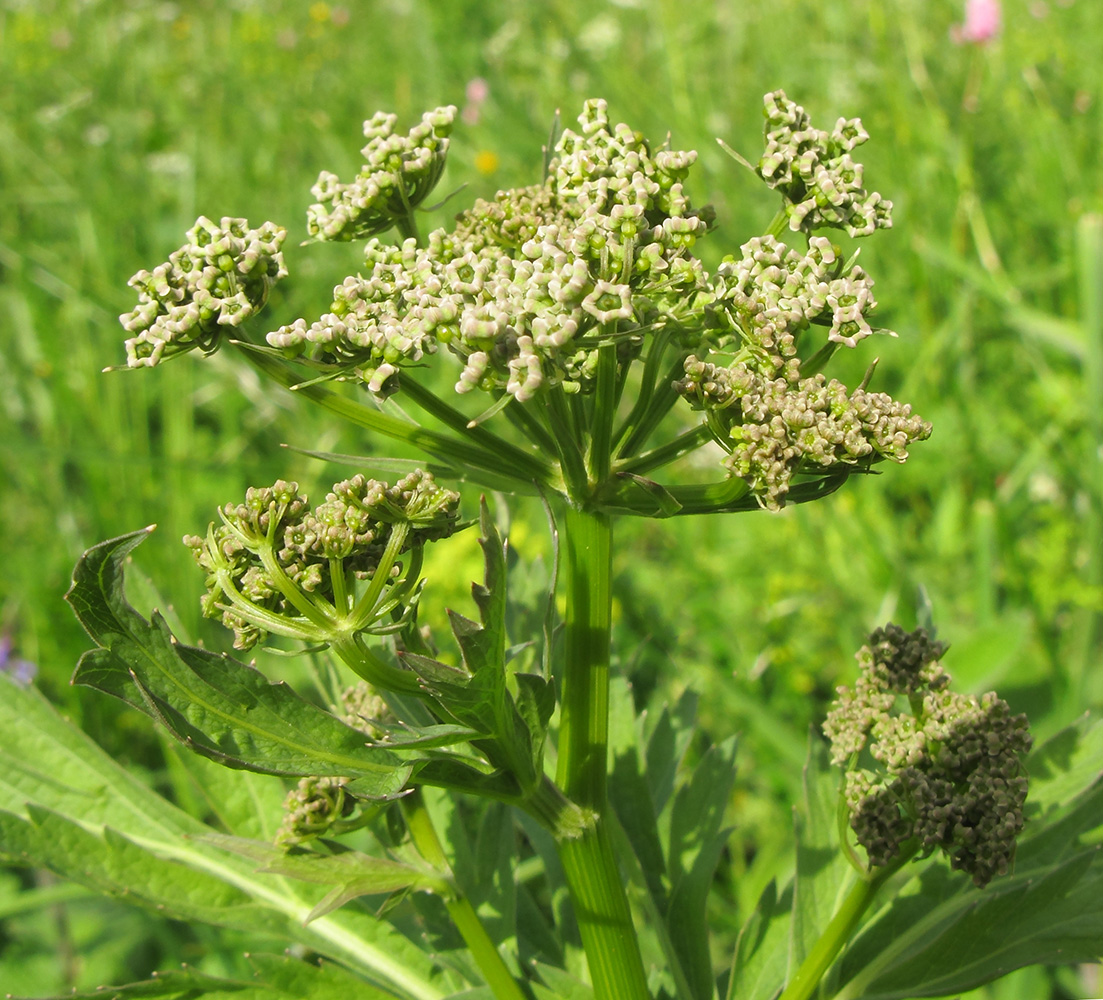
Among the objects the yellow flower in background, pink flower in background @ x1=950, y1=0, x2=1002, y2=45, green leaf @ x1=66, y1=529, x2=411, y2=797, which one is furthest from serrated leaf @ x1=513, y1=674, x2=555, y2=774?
pink flower in background @ x1=950, y1=0, x2=1002, y2=45

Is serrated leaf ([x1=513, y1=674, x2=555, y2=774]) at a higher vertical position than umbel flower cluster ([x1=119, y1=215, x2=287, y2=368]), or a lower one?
lower

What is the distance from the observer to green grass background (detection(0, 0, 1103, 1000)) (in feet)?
12.7

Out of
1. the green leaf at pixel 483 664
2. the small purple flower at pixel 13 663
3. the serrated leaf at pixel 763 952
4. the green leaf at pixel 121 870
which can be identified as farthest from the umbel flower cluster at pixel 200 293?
the small purple flower at pixel 13 663

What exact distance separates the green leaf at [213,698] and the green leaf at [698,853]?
0.86 meters

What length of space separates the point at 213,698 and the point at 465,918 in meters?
0.72

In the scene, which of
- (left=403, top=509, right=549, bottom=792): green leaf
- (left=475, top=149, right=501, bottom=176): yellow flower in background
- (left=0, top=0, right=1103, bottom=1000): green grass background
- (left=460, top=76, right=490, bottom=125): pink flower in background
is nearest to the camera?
(left=403, top=509, right=549, bottom=792): green leaf

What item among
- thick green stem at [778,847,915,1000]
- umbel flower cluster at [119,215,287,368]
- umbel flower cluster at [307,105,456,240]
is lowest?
thick green stem at [778,847,915,1000]

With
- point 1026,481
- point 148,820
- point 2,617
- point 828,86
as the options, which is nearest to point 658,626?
point 1026,481

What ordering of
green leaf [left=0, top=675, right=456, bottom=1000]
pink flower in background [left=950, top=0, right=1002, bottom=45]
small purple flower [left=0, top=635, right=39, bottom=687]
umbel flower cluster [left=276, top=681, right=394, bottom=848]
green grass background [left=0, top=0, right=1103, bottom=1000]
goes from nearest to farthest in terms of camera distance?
umbel flower cluster [left=276, top=681, right=394, bottom=848]
green leaf [left=0, top=675, right=456, bottom=1000]
small purple flower [left=0, top=635, right=39, bottom=687]
green grass background [left=0, top=0, right=1103, bottom=1000]
pink flower in background [left=950, top=0, right=1002, bottom=45]

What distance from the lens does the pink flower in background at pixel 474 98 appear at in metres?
6.57

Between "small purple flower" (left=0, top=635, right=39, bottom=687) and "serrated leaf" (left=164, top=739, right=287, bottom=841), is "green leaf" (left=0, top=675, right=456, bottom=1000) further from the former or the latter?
"small purple flower" (left=0, top=635, right=39, bottom=687)

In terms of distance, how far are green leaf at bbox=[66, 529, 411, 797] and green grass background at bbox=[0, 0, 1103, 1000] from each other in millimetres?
1079

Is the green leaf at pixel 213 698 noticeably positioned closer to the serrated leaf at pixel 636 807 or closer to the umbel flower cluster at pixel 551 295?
the umbel flower cluster at pixel 551 295

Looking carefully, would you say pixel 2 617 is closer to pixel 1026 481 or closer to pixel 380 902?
pixel 380 902
